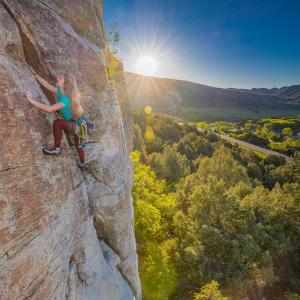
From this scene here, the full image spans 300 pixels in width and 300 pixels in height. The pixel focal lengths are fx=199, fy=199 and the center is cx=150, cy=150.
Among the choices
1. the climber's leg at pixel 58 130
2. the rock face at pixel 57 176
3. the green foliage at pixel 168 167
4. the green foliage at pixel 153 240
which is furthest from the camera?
the green foliage at pixel 168 167

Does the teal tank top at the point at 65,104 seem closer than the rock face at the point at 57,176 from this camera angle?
No

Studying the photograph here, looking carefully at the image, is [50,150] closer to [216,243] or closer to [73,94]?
[73,94]

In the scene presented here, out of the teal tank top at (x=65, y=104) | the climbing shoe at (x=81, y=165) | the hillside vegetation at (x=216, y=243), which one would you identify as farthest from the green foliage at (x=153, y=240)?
the teal tank top at (x=65, y=104)

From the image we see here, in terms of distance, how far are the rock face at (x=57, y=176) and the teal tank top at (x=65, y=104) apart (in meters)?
0.54

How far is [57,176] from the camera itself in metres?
6.55

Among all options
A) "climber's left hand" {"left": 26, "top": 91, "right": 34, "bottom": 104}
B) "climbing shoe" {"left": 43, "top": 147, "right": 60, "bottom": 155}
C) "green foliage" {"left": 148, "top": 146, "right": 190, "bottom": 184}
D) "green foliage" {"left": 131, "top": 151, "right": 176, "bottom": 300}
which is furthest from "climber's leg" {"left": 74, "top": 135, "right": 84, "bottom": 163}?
"green foliage" {"left": 148, "top": 146, "right": 190, "bottom": 184}

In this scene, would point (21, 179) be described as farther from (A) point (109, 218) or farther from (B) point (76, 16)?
(B) point (76, 16)

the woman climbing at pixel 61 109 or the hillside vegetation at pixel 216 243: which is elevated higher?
the woman climbing at pixel 61 109

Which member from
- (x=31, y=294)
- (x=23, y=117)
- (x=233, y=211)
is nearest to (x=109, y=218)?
(x=31, y=294)

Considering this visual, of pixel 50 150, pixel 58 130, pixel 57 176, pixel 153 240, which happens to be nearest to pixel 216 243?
pixel 153 240

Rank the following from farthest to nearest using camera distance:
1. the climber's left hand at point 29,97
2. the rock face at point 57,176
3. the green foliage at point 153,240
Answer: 1. the green foliage at point 153,240
2. the climber's left hand at point 29,97
3. the rock face at point 57,176

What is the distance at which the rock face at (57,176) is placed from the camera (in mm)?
5203

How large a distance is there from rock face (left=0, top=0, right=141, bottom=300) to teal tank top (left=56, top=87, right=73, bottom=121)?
0.54 metres

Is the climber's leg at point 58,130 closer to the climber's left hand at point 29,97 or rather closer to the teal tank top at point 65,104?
the teal tank top at point 65,104
